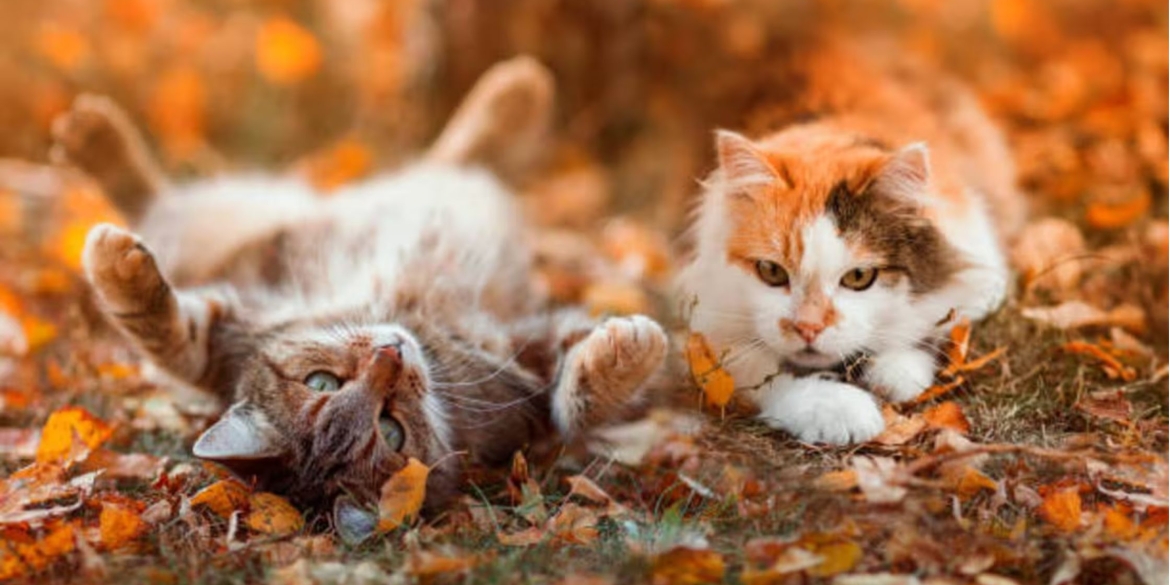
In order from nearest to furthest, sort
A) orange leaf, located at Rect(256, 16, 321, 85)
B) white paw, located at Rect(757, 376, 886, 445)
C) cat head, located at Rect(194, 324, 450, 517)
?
white paw, located at Rect(757, 376, 886, 445), cat head, located at Rect(194, 324, 450, 517), orange leaf, located at Rect(256, 16, 321, 85)

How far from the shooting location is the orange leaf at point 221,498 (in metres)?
2.71

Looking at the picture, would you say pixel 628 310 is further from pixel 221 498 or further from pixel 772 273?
pixel 221 498

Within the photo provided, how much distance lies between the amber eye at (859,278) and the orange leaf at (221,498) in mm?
1504

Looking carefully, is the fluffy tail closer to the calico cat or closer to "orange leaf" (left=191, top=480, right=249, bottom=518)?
the calico cat

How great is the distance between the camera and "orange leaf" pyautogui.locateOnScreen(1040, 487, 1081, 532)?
232 centimetres

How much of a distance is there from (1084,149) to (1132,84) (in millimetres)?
649

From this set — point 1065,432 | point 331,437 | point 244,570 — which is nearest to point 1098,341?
point 1065,432

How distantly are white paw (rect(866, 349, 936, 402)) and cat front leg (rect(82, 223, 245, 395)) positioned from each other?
1795mm

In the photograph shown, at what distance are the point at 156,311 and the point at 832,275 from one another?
6.36 ft

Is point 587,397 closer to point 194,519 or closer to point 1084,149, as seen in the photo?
point 194,519

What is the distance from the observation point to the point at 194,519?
266 centimetres

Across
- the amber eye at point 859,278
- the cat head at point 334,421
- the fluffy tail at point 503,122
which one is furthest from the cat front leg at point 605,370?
the fluffy tail at point 503,122

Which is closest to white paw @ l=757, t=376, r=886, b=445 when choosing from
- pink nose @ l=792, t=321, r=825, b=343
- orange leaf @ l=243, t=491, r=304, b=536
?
pink nose @ l=792, t=321, r=825, b=343

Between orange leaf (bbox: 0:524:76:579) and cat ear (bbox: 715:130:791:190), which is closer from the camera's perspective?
orange leaf (bbox: 0:524:76:579)
